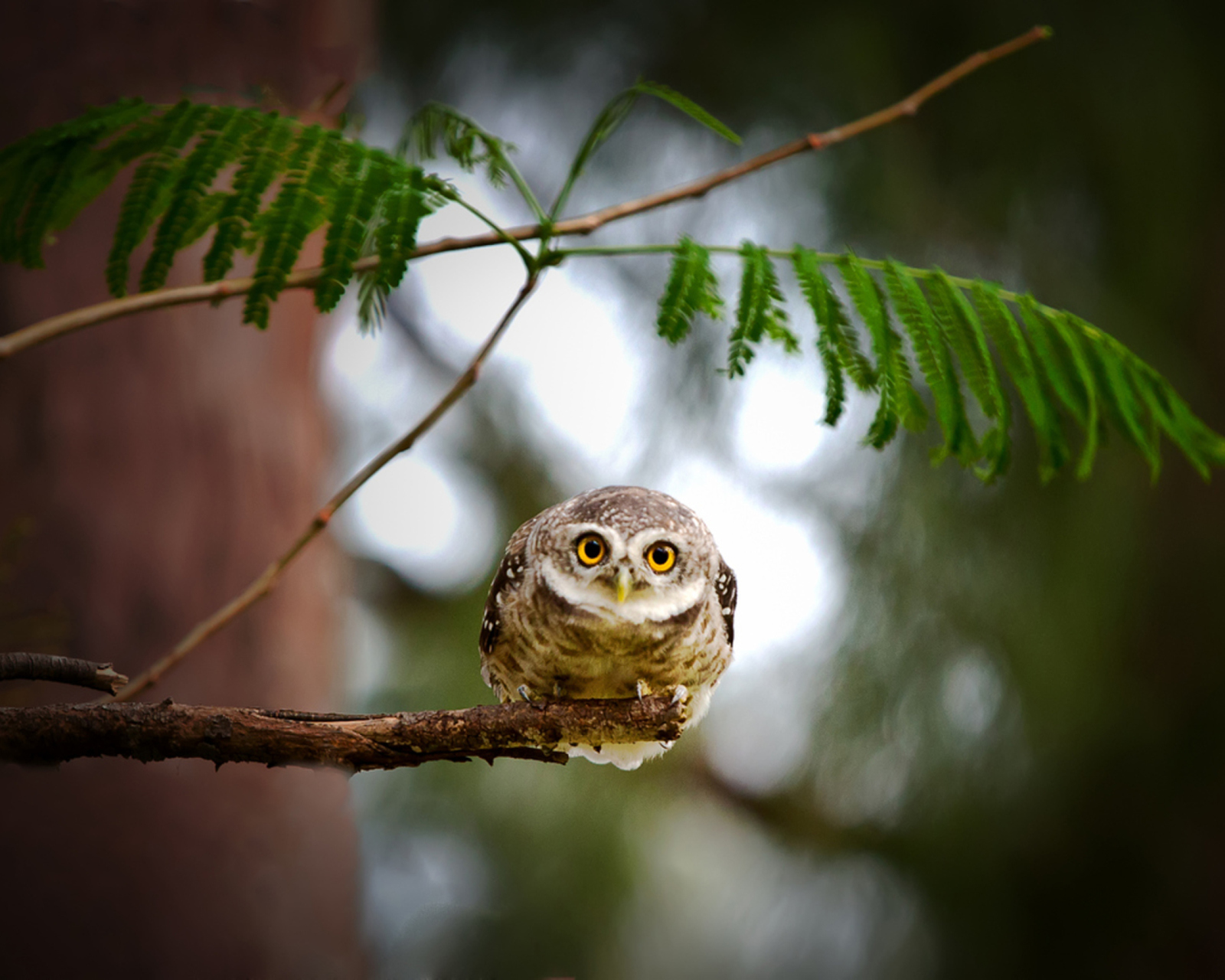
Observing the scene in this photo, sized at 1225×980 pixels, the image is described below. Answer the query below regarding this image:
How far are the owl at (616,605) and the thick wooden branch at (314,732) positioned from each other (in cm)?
11

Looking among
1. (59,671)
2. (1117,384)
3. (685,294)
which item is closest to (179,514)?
(59,671)

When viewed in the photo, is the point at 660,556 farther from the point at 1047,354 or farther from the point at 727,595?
the point at 1047,354

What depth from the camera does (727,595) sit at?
49.1 inches

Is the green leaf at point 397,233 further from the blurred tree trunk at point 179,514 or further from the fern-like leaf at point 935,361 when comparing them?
the blurred tree trunk at point 179,514

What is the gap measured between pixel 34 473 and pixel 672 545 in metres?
2.02

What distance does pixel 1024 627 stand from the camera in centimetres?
311

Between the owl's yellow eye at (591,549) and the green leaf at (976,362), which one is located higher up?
the green leaf at (976,362)

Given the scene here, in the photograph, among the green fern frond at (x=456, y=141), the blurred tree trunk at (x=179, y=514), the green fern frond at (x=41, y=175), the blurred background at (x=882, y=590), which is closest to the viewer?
the green fern frond at (x=41, y=175)

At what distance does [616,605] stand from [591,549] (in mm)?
76

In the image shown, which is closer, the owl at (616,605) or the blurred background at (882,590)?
the owl at (616,605)

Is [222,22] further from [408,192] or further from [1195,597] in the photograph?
[1195,597]

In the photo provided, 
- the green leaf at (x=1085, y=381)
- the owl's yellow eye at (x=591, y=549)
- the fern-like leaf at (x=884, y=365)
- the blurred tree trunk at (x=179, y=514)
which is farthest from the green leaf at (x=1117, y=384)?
the blurred tree trunk at (x=179, y=514)

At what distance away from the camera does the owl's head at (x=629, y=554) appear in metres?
0.99

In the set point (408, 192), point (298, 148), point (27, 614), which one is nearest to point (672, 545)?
point (408, 192)
